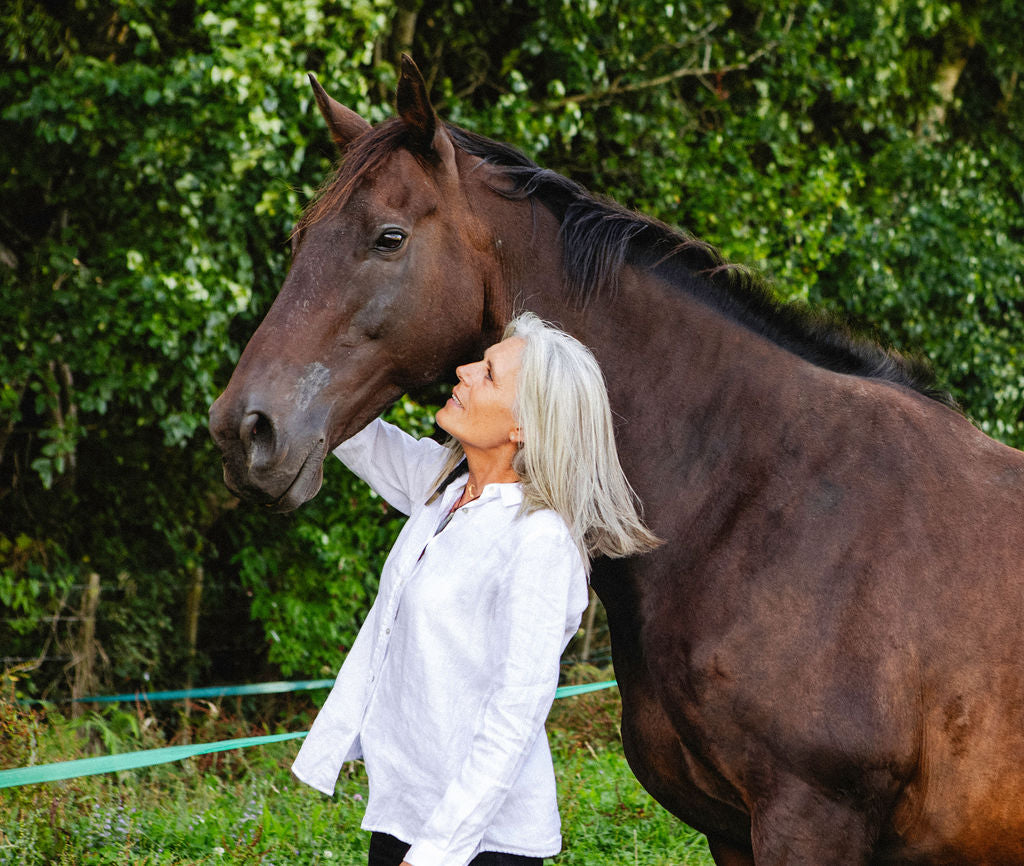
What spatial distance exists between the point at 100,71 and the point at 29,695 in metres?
3.69

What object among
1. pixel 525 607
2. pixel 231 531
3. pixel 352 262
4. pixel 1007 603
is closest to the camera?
pixel 525 607

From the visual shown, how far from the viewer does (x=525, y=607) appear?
6.31ft

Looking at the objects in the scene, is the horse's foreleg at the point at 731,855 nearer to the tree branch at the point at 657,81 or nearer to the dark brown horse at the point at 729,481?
the dark brown horse at the point at 729,481

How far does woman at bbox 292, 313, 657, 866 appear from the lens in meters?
1.90

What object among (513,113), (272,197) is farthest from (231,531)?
(513,113)

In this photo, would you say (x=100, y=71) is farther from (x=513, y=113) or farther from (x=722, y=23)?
(x=722, y=23)

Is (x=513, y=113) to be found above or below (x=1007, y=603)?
above

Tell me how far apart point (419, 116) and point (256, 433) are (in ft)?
2.76

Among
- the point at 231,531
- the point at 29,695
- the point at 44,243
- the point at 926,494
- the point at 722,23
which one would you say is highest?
the point at 722,23

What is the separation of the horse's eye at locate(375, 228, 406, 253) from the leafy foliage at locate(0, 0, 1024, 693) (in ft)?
8.63

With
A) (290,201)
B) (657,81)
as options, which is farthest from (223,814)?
(657,81)

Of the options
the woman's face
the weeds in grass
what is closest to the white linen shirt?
the woman's face

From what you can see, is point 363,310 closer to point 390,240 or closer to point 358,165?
point 390,240

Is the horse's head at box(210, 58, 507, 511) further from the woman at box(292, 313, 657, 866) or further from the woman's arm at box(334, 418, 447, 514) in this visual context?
the woman at box(292, 313, 657, 866)
